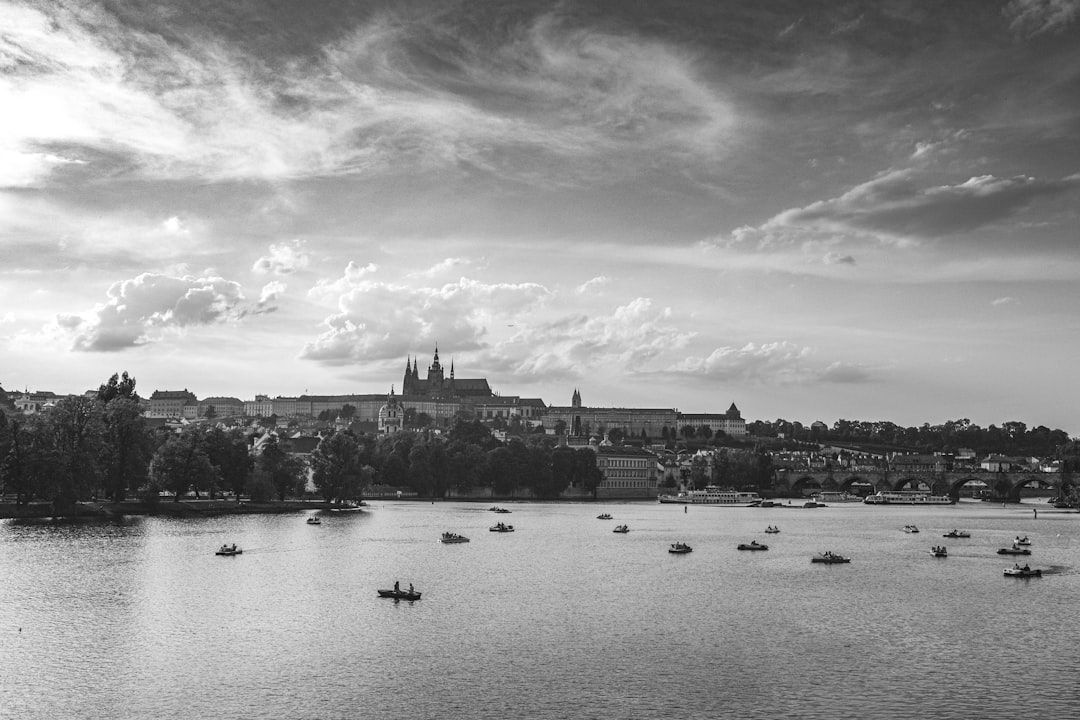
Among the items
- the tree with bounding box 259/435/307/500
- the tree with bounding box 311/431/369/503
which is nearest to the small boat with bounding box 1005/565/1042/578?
the tree with bounding box 311/431/369/503

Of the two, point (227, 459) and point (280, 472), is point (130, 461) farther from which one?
point (280, 472)

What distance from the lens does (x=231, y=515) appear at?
129375 mm

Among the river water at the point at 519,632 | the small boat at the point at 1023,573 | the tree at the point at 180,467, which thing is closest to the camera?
the river water at the point at 519,632

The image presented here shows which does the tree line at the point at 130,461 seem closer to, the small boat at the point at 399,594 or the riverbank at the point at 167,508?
the riverbank at the point at 167,508

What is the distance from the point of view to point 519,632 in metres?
53.6

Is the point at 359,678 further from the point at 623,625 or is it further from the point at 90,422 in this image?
the point at 90,422

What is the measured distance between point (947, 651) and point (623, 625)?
48.5ft

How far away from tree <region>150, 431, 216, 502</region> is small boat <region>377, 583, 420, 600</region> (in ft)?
227

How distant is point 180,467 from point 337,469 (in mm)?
25137

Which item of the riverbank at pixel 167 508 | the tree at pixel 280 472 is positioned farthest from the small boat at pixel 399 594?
the tree at pixel 280 472

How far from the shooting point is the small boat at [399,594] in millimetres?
63188

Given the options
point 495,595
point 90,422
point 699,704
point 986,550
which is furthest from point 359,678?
point 90,422

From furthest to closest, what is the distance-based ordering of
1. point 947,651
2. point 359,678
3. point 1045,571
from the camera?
point 1045,571, point 947,651, point 359,678

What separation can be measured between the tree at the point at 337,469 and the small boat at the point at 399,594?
A: 84856 mm
